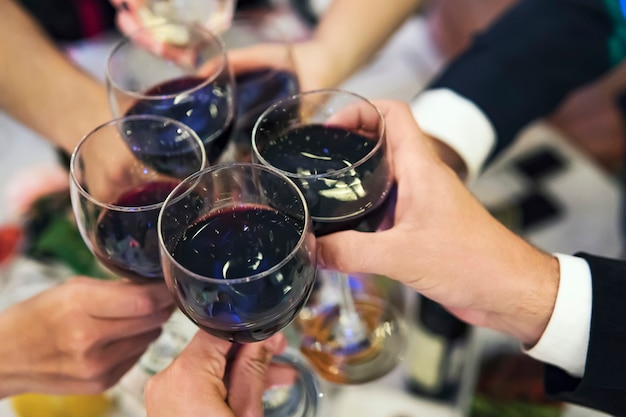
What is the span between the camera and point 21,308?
770mm

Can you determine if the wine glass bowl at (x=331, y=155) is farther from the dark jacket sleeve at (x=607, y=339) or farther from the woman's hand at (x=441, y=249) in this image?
the dark jacket sleeve at (x=607, y=339)

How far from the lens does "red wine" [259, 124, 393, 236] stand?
2.06 feet

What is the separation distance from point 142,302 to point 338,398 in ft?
1.01

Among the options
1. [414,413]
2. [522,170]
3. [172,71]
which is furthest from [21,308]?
[522,170]

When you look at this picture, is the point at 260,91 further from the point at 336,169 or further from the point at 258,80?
the point at 336,169

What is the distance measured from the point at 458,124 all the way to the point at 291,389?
437mm

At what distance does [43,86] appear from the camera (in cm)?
107

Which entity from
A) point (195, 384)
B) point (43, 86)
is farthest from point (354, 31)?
point (195, 384)

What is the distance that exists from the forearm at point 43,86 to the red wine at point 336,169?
→ 418 millimetres

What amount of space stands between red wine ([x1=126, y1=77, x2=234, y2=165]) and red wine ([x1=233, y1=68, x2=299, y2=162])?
72 millimetres

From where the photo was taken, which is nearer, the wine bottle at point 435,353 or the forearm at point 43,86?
the wine bottle at point 435,353

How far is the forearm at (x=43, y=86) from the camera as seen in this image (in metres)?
1.01

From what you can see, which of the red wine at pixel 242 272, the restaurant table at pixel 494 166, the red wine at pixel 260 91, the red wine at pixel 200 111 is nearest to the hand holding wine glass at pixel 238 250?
the red wine at pixel 242 272

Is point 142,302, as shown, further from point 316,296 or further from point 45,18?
point 45,18
